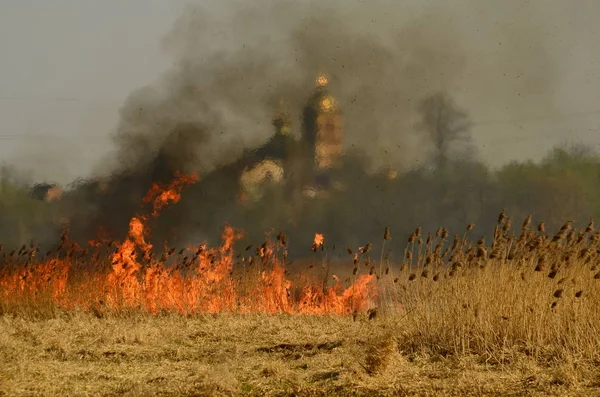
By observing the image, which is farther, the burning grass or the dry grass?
the burning grass

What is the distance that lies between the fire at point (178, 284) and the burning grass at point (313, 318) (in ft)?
0.10

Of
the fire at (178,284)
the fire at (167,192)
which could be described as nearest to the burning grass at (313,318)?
the fire at (178,284)

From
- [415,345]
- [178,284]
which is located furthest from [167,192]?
[415,345]

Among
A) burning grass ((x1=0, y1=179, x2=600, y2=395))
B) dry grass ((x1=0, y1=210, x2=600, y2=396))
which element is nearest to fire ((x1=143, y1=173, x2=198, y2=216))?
burning grass ((x1=0, y1=179, x2=600, y2=395))

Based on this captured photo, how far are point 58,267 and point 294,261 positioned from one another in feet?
16.6

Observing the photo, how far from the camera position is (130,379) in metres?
10.3

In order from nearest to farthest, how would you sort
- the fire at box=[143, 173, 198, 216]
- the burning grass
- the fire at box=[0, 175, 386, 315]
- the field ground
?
the field ground → the burning grass → the fire at box=[0, 175, 386, 315] → the fire at box=[143, 173, 198, 216]

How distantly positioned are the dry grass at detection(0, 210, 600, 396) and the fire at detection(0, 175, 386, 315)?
2196 mm

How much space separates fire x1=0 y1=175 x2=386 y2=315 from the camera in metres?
16.7

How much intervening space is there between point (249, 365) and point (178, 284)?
6.38 meters

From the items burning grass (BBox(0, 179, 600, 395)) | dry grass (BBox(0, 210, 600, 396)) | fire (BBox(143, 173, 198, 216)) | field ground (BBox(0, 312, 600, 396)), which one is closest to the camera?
field ground (BBox(0, 312, 600, 396))

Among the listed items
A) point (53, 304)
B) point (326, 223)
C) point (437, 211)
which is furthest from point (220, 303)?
point (437, 211)

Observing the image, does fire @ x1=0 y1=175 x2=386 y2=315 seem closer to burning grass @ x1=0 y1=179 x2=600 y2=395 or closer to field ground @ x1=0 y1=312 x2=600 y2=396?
burning grass @ x1=0 y1=179 x2=600 y2=395

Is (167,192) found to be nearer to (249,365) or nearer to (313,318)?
(313,318)
